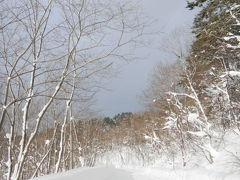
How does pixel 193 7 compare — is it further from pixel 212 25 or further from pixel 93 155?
pixel 93 155

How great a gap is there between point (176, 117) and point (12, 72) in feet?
55.7

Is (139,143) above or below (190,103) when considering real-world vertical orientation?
below

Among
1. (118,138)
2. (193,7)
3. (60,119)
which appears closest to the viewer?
(193,7)

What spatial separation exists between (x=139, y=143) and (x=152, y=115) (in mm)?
15445

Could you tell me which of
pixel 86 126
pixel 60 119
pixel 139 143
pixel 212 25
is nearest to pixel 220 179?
pixel 212 25

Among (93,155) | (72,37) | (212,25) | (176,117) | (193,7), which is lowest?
(93,155)

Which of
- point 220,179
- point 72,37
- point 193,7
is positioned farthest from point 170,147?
point 72,37

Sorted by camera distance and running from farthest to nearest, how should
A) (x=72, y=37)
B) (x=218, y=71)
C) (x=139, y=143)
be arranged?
(x=139, y=143) < (x=218, y=71) < (x=72, y=37)

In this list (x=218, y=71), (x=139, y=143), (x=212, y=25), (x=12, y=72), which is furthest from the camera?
(x=139, y=143)

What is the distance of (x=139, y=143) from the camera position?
48.3 meters

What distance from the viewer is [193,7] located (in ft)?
56.6

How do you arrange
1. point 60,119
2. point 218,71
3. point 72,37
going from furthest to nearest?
1. point 60,119
2. point 218,71
3. point 72,37

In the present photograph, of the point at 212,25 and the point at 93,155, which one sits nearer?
the point at 212,25

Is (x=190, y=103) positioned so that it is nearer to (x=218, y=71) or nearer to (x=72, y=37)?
(x=218, y=71)
